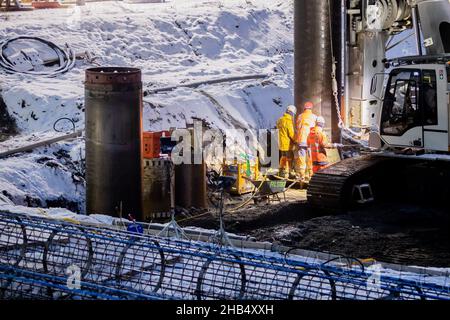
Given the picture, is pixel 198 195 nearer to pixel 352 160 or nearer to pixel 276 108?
pixel 352 160

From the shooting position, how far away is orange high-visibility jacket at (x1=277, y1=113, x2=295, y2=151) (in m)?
19.9

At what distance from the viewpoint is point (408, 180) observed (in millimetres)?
17312

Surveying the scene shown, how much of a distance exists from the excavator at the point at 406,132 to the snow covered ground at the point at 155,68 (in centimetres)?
490

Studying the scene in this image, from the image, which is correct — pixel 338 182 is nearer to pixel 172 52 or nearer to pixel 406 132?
pixel 406 132

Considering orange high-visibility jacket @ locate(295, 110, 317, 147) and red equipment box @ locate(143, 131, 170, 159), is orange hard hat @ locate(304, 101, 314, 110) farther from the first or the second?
red equipment box @ locate(143, 131, 170, 159)

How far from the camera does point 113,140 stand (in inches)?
630

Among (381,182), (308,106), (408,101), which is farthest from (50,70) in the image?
(408,101)

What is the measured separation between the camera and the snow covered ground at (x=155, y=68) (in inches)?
720

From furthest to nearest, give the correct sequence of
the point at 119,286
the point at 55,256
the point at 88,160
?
the point at 88,160
the point at 55,256
the point at 119,286

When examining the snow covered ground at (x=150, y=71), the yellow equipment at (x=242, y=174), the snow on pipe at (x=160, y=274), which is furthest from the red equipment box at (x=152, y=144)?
the snow on pipe at (x=160, y=274)

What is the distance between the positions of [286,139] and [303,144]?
1.51ft
